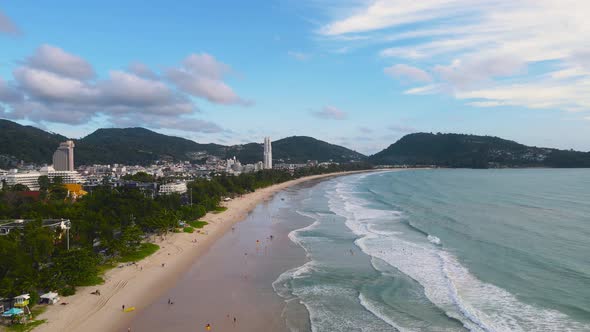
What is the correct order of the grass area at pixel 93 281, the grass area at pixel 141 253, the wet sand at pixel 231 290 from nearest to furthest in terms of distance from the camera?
the wet sand at pixel 231 290, the grass area at pixel 93 281, the grass area at pixel 141 253

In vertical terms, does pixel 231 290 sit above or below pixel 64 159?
below

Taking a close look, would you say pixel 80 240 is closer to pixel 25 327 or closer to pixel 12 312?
pixel 12 312

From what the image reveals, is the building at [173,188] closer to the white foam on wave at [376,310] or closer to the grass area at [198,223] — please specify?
the grass area at [198,223]

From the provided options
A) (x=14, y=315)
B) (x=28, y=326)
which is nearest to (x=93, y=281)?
(x=14, y=315)

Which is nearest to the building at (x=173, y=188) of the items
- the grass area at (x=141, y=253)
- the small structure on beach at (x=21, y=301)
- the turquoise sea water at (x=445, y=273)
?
the turquoise sea water at (x=445, y=273)

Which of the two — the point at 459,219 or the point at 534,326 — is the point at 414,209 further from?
the point at 534,326

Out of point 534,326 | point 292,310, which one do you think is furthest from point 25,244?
point 534,326

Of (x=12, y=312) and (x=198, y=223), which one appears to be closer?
(x=12, y=312)
